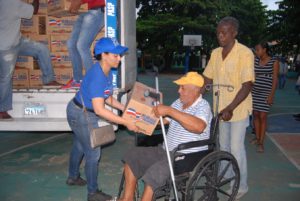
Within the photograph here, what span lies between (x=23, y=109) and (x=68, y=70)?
1.26 metres

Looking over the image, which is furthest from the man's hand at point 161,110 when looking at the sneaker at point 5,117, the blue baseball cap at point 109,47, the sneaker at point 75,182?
the sneaker at point 5,117

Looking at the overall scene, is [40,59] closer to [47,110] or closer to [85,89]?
[47,110]

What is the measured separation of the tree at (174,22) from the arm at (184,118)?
28405mm

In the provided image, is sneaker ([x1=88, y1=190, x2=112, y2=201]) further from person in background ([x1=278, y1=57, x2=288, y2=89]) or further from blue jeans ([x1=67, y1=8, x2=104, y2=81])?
person in background ([x1=278, y1=57, x2=288, y2=89])

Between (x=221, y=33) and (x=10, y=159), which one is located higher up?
(x=221, y=33)

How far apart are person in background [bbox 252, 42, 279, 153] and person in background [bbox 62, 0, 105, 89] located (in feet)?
8.44

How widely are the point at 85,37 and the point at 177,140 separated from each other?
2476 millimetres

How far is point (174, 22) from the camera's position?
1221 inches

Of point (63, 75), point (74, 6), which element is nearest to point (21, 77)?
point (63, 75)

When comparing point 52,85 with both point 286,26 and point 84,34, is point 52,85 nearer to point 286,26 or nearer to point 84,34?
point 84,34

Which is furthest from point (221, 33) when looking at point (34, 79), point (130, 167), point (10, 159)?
point (10, 159)

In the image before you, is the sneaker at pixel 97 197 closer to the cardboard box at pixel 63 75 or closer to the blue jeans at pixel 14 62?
the blue jeans at pixel 14 62

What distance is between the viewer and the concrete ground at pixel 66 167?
14.2 feet

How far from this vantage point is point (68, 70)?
5.96 meters
